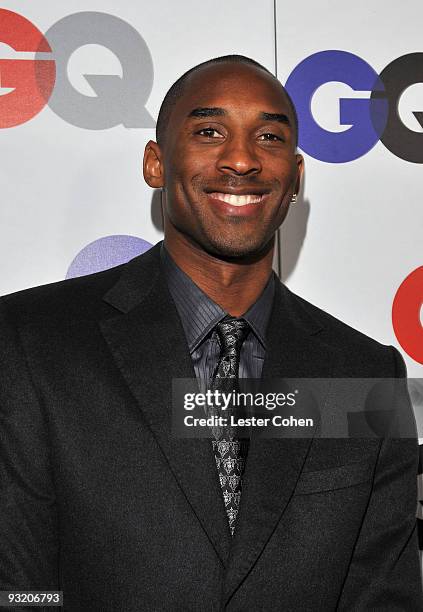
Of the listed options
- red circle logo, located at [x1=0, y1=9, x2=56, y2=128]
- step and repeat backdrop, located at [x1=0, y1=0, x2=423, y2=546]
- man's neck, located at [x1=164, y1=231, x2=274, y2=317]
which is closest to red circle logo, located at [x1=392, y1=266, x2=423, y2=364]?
step and repeat backdrop, located at [x1=0, y1=0, x2=423, y2=546]

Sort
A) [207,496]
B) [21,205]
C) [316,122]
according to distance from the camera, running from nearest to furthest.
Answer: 1. [207,496]
2. [21,205]
3. [316,122]

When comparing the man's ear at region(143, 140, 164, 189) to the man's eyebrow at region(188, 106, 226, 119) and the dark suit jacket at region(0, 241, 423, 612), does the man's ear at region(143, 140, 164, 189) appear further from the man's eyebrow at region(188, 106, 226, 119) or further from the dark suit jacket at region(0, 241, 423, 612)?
the dark suit jacket at region(0, 241, 423, 612)

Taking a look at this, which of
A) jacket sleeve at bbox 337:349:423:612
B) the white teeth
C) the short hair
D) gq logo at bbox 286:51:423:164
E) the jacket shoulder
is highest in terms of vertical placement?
gq logo at bbox 286:51:423:164

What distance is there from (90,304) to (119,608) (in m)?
0.50

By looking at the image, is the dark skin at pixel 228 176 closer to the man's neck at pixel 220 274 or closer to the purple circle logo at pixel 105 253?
the man's neck at pixel 220 274

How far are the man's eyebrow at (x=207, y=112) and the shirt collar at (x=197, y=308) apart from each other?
253mm

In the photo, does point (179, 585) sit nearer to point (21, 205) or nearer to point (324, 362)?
point (324, 362)

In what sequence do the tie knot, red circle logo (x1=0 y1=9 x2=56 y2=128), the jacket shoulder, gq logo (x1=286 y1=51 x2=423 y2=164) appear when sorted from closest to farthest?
the tie knot → the jacket shoulder → red circle logo (x1=0 y1=9 x2=56 y2=128) → gq logo (x1=286 y1=51 x2=423 y2=164)

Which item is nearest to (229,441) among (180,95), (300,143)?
(180,95)

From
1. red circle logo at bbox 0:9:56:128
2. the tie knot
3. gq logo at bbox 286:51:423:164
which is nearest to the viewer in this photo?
the tie knot

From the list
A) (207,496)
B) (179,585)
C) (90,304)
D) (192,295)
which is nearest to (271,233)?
(192,295)

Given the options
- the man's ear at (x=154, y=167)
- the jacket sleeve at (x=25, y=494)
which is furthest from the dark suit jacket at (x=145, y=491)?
the man's ear at (x=154, y=167)

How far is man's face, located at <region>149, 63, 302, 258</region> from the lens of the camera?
4.98ft

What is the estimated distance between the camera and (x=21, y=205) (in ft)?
5.95
